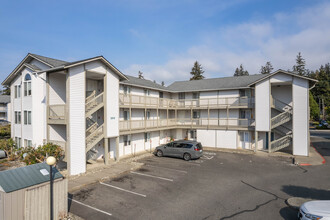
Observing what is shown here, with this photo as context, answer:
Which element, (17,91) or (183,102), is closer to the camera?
(17,91)

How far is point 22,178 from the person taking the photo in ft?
26.8

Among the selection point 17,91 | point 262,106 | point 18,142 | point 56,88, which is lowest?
point 18,142

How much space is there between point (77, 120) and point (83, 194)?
581 cm

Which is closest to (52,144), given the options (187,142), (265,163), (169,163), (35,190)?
(35,190)

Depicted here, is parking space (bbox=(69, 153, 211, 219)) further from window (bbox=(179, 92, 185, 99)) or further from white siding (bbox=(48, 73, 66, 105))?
window (bbox=(179, 92, 185, 99))

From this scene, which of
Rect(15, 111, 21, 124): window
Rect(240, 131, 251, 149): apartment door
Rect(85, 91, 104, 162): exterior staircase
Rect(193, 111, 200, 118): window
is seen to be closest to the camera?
Rect(85, 91, 104, 162): exterior staircase

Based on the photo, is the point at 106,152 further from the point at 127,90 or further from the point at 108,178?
the point at 127,90

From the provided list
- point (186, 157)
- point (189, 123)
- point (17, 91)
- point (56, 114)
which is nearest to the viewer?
point (56, 114)

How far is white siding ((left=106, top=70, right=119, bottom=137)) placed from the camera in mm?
17672

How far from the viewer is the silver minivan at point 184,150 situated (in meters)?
19.2

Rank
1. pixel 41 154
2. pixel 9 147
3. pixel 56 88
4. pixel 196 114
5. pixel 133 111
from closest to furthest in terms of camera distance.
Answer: pixel 41 154, pixel 56 88, pixel 9 147, pixel 133 111, pixel 196 114

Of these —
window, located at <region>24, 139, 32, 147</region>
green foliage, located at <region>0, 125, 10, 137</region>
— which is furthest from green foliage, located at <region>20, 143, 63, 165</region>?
green foliage, located at <region>0, 125, 10, 137</region>

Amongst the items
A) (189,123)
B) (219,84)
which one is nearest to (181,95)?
(189,123)

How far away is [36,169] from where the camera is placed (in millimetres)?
8953
